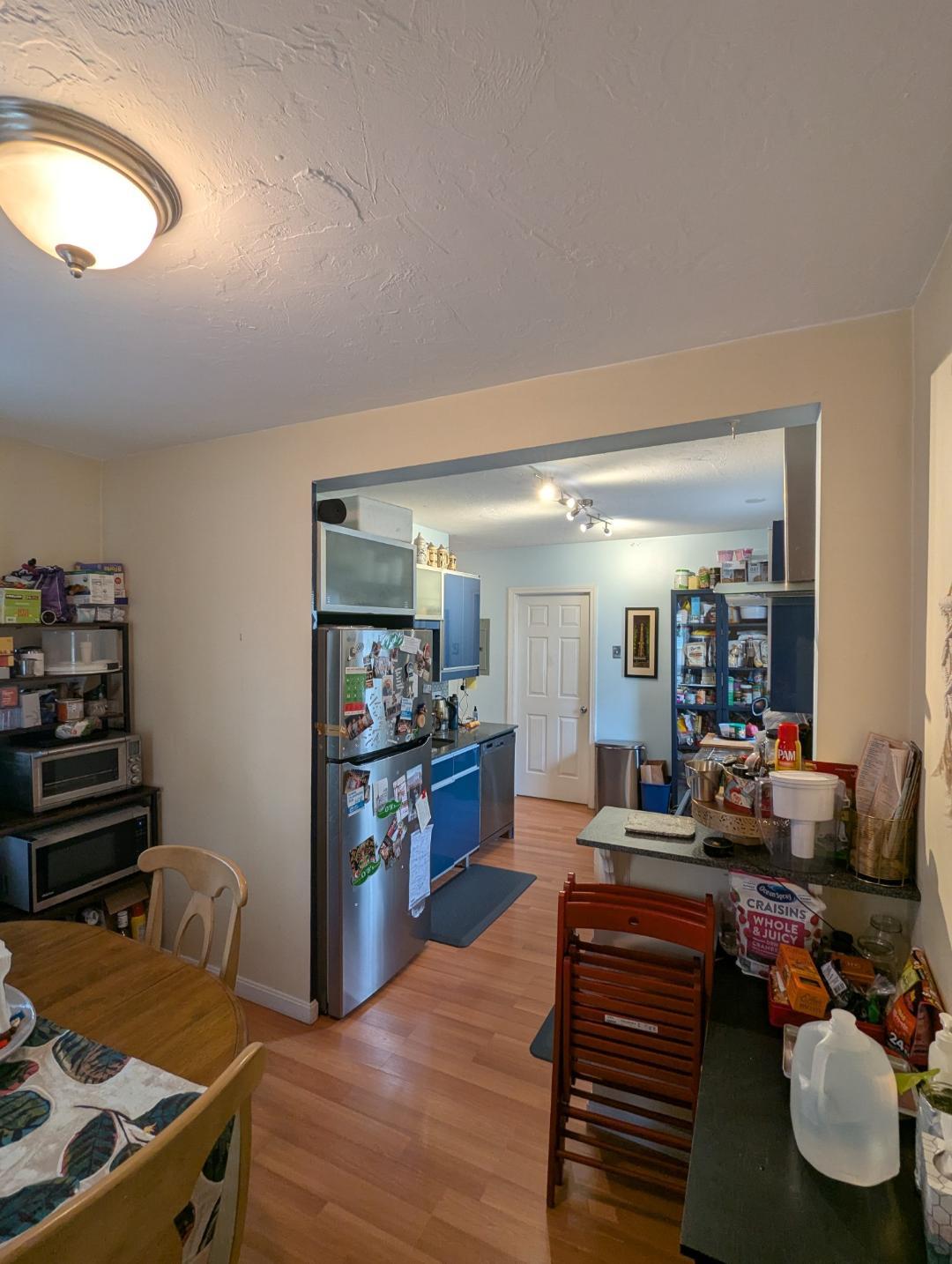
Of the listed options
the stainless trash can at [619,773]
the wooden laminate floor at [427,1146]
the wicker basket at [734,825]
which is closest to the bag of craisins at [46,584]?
the wooden laminate floor at [427,1146]

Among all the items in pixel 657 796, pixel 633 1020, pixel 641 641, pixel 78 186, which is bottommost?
pixel 657 796

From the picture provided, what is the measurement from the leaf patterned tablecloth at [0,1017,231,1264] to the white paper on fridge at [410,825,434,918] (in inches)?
66.3

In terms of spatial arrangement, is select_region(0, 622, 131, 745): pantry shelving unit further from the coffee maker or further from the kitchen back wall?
the kitchen back wall

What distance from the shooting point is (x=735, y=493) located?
3502 millimetres

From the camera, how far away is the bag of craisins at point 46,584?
2.51 meters

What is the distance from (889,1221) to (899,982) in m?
0.49

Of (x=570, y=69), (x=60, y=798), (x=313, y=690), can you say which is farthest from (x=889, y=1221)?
(x=60, y=798)

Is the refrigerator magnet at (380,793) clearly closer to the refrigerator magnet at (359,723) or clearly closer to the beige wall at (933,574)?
the refrigerator magnet at (359,723)

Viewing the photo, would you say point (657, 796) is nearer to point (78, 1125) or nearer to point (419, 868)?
point (419, 868)

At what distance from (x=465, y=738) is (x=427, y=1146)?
2432mm

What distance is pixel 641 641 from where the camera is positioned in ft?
17.1

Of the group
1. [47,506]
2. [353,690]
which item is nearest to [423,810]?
[353,690]

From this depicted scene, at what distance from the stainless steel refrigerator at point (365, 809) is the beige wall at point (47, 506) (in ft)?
5.00

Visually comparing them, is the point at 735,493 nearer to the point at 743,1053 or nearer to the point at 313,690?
the point at 313,690
